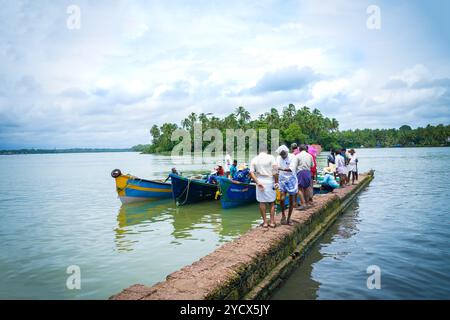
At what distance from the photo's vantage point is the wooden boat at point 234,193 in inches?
517

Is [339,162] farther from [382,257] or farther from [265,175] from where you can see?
[265,175]

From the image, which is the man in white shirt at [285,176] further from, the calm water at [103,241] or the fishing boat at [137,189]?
the fishing boat at [137,189]

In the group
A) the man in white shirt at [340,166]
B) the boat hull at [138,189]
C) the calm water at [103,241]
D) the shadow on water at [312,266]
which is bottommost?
the calm water at [103,241]

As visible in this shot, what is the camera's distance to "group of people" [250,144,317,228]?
21.9 ft

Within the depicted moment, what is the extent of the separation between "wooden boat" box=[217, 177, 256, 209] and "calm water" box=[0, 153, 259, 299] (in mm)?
377

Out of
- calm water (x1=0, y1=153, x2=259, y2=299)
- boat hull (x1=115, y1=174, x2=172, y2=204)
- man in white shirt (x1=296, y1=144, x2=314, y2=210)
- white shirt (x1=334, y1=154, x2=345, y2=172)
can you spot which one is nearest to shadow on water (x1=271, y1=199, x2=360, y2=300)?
man in white shirt (x1=296, y1=144, x2=314, y2=210)

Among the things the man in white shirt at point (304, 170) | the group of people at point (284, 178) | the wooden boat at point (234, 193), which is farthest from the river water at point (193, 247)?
the man in white shirt at point (304, 170)

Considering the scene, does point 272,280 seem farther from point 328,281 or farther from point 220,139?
point 220,139

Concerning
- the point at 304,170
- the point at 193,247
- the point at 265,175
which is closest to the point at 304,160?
the point at 304,170

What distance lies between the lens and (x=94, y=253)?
28.9 feet

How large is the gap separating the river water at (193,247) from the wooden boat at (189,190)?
0.48 meters

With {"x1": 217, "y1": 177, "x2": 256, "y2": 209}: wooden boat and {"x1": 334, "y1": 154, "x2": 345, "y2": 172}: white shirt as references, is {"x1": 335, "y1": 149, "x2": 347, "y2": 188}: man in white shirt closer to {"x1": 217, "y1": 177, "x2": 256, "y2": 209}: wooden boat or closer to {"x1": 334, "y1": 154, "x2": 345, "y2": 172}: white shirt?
{"x1": 334, "y1": 154, "x2": 345, "y2": 172}: white shirt

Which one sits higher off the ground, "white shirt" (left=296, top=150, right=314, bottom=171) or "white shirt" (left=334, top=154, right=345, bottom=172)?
"white shirt" (left=296, top=150, right=314, bottom=171)
